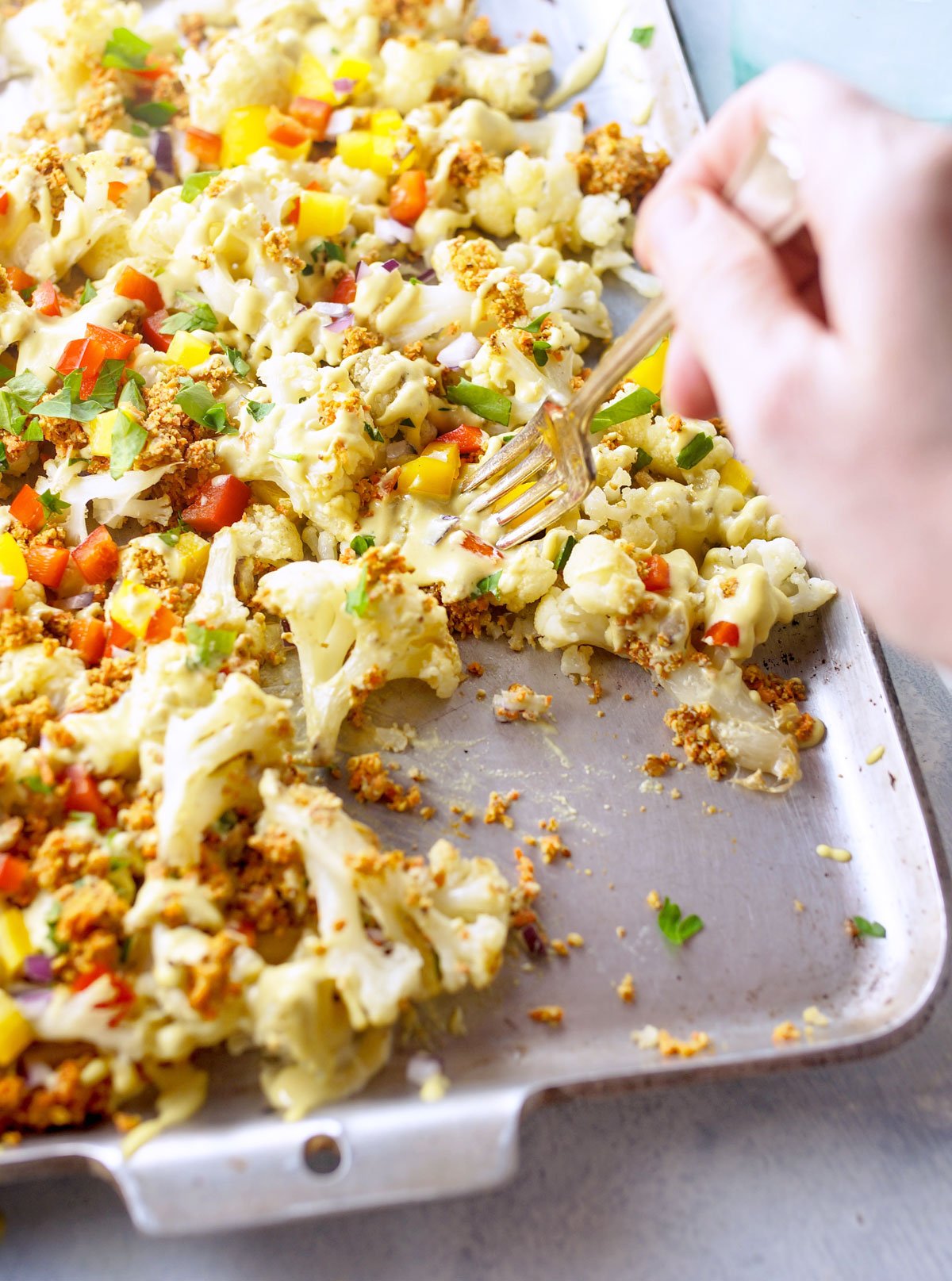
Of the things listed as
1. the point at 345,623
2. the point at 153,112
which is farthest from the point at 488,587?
the point at 153,112

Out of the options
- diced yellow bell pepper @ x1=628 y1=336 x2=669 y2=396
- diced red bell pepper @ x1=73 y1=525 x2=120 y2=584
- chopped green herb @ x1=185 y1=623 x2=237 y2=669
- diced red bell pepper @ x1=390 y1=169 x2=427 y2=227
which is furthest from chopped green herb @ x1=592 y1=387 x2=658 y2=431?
diced red bell pepper @ x1=73 y1=525 x2=120 y2=584

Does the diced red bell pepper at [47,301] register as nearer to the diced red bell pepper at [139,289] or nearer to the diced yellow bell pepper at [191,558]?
the diced red bell pepper at [139,289]

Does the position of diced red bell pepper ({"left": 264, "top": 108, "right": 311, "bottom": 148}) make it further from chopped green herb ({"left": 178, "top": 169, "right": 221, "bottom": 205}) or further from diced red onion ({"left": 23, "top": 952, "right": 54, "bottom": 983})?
diced red onion ({"left": 23, "top": 952, "right": 54, "bottom": 983})

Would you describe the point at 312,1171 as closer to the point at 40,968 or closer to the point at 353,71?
the point at 40,968

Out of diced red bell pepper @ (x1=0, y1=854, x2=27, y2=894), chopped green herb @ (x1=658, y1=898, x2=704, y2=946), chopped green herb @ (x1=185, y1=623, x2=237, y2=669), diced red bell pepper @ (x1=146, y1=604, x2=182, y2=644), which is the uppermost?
diced red bell pepper @ (x1=146, y1=604, x2=182, y2=644)

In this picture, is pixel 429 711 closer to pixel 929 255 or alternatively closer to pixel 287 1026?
pixel 287 1026

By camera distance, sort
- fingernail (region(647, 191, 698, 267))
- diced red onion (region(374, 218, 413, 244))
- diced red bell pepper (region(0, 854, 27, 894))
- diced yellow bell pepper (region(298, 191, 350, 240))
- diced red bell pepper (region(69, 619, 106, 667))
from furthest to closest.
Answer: diced red onion (region(374, 218, 413, 244)) → diced yellow bell pepper (region(298, 191, 350, 240)) → diced red bell pepper (region(69, 619, 106, 667)) → diced red bell pepper (region(0, 854, 27, 894)) → fingernail (region(647, 191, 698, 267))
